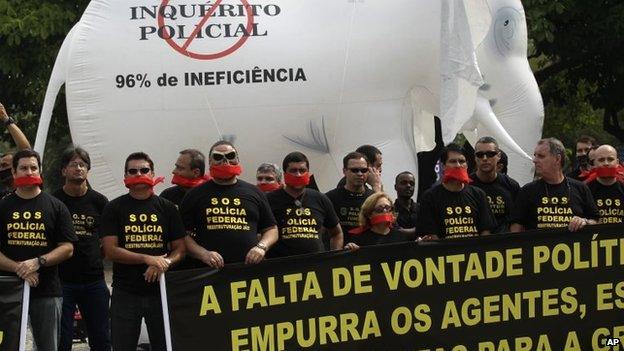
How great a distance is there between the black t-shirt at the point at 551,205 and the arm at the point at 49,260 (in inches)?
111

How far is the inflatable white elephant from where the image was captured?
10.2 metres

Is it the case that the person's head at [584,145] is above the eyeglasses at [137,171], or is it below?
below

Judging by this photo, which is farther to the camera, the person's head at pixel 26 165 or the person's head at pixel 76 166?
the person's head at pixel 76 166

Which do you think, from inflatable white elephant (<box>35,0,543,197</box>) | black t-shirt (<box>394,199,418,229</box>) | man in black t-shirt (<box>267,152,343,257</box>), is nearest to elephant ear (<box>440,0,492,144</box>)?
inflatable white elephant (<box>35,0,543,197</box>)

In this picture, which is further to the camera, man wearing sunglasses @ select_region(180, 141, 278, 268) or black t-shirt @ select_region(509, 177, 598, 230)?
black t-shirt @ select_region(509, 177, 598, 230)

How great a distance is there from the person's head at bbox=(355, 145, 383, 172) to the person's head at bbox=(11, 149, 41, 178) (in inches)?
123

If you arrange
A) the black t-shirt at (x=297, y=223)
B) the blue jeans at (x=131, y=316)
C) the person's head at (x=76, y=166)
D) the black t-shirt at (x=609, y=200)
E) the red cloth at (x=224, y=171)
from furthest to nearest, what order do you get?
1. the black t-shirt at (x=609, y=200)
2. the person's head at (x=76, y=166)
3. the black t-shirt at (x=297, y=223)
4. the red cloth at (x=224, y=171)
5. the blue jeans at (x=131, y=316)

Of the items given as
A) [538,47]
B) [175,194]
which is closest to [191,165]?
[175,194]

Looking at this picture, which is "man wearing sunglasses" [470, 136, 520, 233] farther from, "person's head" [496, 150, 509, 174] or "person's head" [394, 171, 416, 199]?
"person's head" [394, 171, 416, 199]

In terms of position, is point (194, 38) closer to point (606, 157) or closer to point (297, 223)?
point (297, 223)

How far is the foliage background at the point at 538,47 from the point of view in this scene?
1564 centimetres

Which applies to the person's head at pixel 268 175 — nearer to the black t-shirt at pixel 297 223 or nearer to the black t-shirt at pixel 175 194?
the black t-shirt at pixel 175 194

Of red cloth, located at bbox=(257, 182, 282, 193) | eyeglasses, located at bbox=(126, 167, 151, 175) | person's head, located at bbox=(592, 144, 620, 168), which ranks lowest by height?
red cloth, located at bbox=(257, 182, 282, 193)

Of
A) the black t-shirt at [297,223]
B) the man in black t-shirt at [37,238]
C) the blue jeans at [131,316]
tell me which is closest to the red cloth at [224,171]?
the black t-shirt at [297,223]
